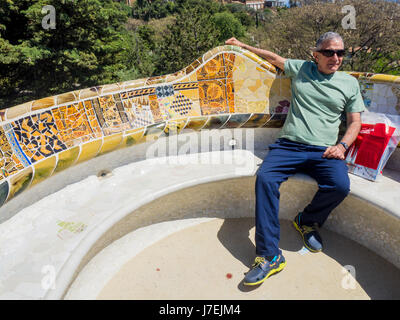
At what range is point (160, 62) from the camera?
2194cm

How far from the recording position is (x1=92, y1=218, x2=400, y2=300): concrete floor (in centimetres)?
179

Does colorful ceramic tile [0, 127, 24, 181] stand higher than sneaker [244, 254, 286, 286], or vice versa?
colorful ceramic tile [0, 127, 24, 181]

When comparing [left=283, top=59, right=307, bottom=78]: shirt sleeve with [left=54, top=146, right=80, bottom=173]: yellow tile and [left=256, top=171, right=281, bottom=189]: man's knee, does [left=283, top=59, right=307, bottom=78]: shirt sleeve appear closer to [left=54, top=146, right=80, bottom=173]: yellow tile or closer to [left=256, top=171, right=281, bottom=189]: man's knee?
[left=256, top=171, right=281, bottom=189]: man's knee

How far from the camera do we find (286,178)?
2.12 metres

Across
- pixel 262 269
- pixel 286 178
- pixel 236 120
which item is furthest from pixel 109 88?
pixel 262 269

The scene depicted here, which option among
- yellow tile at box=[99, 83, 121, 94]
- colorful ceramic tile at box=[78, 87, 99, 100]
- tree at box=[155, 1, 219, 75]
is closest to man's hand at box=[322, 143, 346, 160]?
yellow tile at box=[99, 83, 121, 94]

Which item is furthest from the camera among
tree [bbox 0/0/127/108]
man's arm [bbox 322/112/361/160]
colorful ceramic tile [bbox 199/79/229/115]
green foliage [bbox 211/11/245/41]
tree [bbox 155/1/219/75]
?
green foliage [bbox 211/11/245/41]

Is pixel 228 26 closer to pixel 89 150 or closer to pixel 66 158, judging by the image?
pixel 89 150

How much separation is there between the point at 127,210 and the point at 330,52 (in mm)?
1846

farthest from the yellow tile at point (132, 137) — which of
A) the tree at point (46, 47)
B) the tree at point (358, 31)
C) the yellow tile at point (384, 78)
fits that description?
the tree at point (358, 31)

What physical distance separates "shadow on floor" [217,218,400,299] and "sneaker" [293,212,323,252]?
0.18ft
